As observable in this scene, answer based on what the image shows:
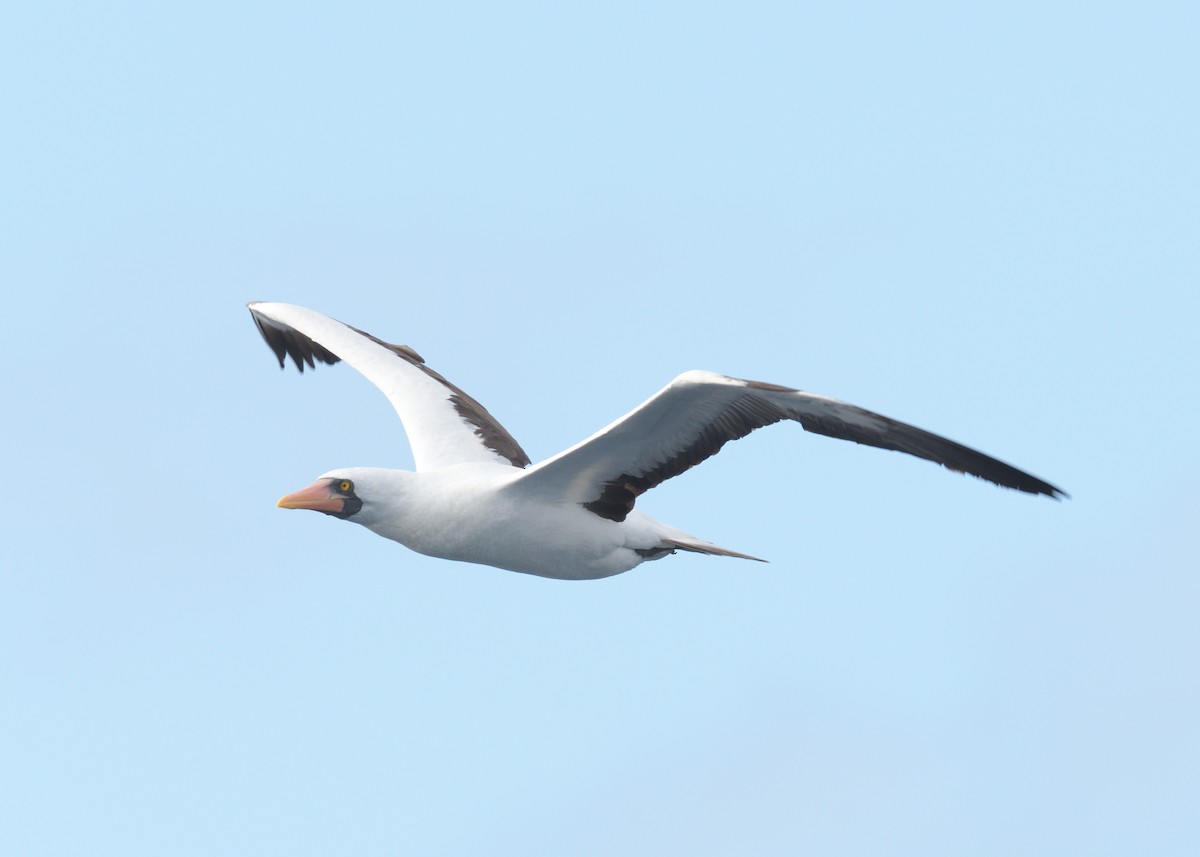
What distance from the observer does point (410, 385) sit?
16672mm

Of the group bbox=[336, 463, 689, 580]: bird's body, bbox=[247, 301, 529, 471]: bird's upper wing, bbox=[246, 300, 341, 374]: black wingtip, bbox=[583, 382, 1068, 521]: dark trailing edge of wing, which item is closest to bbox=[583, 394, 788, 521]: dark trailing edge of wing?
bbox=[583, 382, 1068, 521]: dark trailing edge of wing

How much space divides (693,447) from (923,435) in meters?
1.85

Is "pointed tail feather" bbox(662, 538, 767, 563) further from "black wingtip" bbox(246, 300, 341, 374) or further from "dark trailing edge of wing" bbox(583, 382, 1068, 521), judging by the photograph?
"black wingtip" bbox(246, 300, 341, 374)

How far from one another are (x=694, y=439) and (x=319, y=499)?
2970 millimetres

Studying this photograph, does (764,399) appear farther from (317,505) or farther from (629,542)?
(317,505)

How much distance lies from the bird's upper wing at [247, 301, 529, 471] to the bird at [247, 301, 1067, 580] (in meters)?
0.11

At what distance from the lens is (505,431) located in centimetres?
1644

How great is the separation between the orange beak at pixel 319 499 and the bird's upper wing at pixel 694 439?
1399 millimetres

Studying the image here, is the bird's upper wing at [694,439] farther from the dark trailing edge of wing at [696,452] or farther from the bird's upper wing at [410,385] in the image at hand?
the bird's upper wing at [410,385]

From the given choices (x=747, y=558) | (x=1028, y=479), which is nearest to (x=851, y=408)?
(x=1028, y=479)

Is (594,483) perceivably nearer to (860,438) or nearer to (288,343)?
(860,438)

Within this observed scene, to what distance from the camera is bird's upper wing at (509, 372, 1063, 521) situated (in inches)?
479

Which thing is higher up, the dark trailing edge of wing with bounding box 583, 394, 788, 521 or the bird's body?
the dark trailing edge of wing with bounding box 583, 394, 788, 521

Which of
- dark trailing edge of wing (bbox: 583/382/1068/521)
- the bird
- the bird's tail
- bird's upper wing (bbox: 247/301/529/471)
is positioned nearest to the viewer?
dark trailing edge of wing (bbox: 583/382/1068/521)
